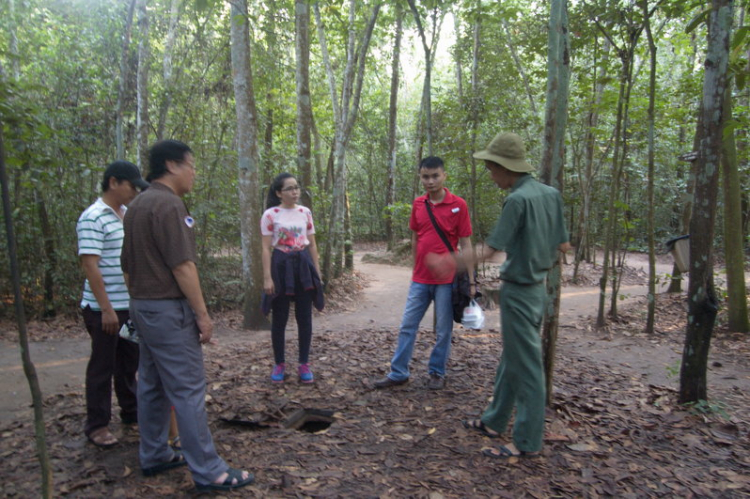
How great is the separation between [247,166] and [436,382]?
4.46 m

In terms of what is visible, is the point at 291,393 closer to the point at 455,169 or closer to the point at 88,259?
the point at 88,259

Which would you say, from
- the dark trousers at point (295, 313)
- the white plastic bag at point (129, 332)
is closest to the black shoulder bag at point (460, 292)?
the dark trousers at point (295, 313)

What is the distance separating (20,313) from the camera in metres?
2.06

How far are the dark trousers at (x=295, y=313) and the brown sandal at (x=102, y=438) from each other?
1593mm

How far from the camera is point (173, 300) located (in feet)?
9.24

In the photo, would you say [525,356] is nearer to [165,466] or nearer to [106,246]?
[165,466]

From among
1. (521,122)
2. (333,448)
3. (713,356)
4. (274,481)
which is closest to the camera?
(274,481)

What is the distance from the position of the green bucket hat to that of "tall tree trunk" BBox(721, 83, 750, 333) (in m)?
4.99

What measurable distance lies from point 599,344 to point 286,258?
4.89m

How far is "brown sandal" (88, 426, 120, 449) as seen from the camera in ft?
11.1

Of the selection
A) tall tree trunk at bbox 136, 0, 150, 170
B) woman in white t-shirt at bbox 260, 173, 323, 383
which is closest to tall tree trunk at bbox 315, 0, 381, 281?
tall tree trunk at bbox 136, 0, 150, 170

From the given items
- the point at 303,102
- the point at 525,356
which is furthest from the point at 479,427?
the point at 303,102

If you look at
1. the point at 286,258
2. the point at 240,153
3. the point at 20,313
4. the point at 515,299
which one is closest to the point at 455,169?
the point at 240,153

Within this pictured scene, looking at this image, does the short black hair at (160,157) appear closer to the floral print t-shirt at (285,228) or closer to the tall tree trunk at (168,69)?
the floral print t-shirt at (285,228)
